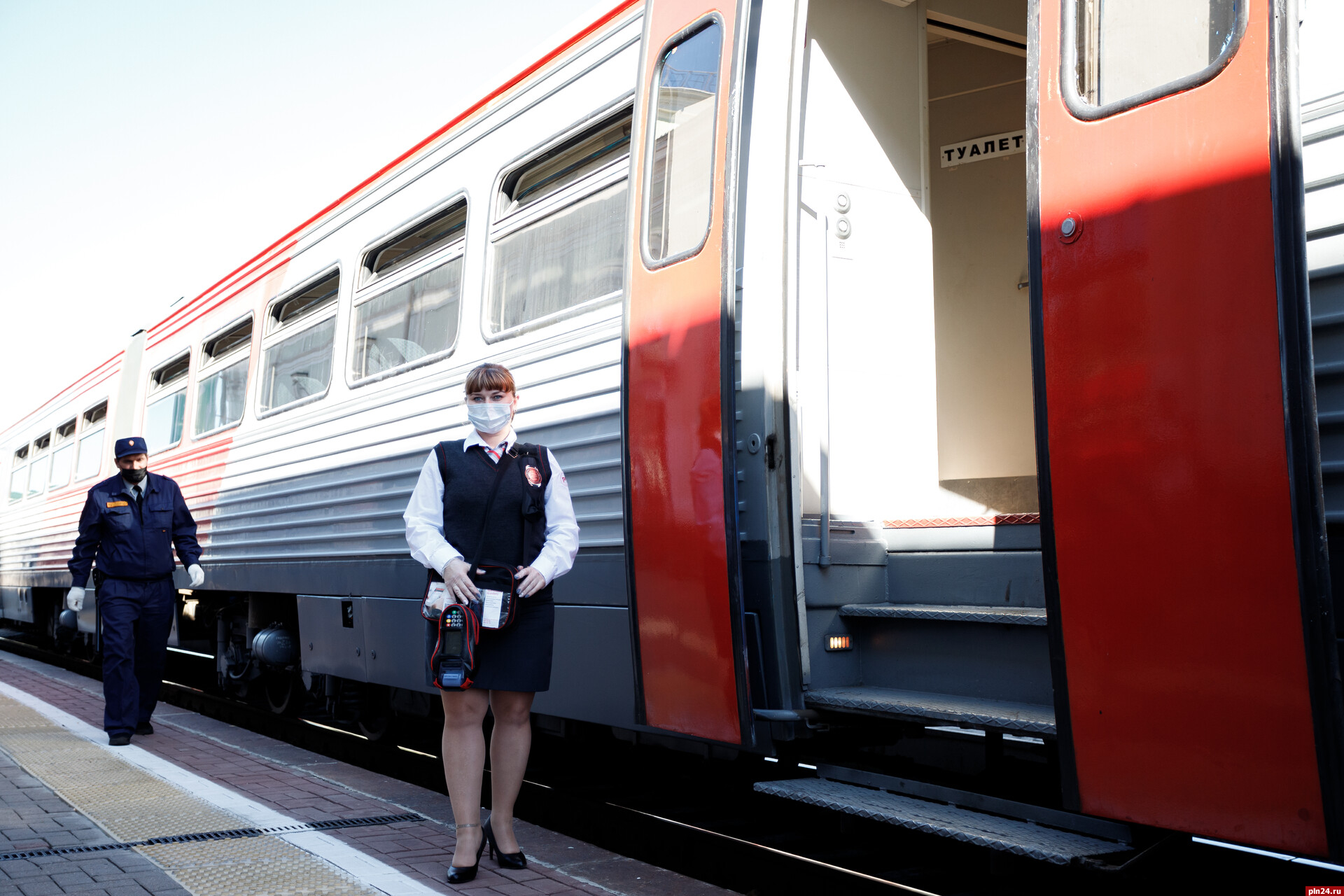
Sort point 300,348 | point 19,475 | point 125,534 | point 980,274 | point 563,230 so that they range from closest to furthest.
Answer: point 563,230, point 980,274, point 125,534, point 300,348, point 19,475

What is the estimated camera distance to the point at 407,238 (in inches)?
245

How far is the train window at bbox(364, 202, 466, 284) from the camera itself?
5.73m

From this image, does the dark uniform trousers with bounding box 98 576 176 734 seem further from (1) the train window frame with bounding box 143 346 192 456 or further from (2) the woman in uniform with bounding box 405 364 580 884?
(2) the woman in uniform with bounding box 405 364 580 884

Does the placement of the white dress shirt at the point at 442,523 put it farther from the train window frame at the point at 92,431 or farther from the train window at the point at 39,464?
the train window at the point at 39,464

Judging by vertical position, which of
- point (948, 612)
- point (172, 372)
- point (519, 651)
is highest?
point (172, 372)

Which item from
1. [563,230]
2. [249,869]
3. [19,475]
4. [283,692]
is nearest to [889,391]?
[563,230]

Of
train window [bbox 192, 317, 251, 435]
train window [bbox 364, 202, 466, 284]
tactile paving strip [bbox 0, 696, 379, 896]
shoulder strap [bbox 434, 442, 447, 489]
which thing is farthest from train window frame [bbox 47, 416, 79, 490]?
shoulder strap [bbox 434, 442, 447, 489]

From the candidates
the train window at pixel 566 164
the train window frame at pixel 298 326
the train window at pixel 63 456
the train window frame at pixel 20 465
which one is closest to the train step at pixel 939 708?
the train window at pixel 566 164

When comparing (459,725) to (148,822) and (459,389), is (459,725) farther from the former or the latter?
(459,389)

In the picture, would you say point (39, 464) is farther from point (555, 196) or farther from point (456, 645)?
point (456, 645)

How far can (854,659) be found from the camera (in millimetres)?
4035

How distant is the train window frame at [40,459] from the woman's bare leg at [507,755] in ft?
44.1

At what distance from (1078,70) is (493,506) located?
2084 millimetres

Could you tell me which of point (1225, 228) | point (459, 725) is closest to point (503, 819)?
point (459, 725)
